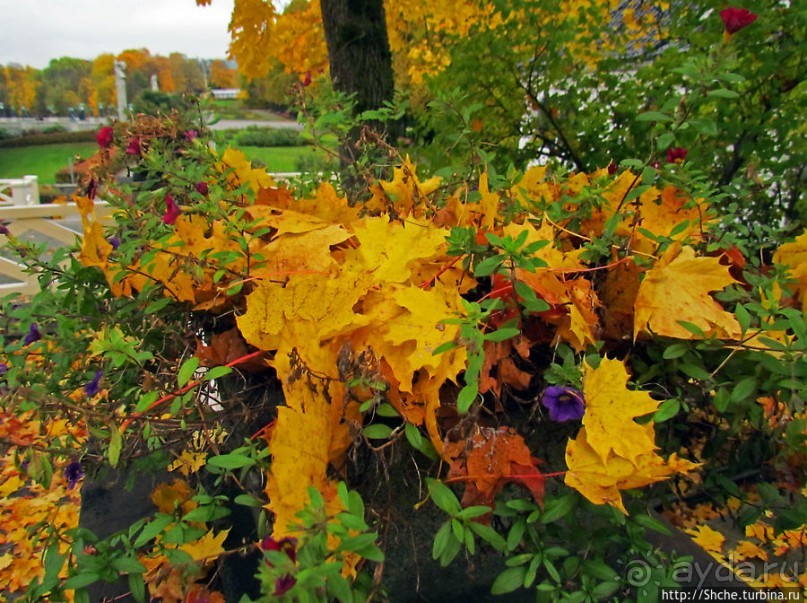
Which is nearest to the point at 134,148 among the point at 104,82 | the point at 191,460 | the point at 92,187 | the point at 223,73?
the point at 92,187

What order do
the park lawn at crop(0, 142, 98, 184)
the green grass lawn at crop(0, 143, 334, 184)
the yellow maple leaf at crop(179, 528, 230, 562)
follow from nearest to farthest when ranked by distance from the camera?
1. the yellow maple leaf at crop(179, 528, 230, 562)
2. the green grass lawn at crop(0, 143, 334, 184)
3. the park lawn at crop(0, 142, 98, 184)

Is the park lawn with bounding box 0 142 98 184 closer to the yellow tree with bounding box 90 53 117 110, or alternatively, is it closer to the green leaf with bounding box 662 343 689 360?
the yellow tree with bounding box 90 53 117 110

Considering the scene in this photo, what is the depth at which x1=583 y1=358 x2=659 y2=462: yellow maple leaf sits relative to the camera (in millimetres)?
819

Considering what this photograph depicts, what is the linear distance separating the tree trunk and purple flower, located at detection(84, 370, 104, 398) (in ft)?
10.2

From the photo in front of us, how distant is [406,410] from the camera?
35.3 inches

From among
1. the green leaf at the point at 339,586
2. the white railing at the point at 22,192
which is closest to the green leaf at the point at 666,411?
the green leaf at the point at 339,586

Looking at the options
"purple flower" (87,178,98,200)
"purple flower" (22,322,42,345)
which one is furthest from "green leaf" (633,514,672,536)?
"purple flower" (87,178,98,200)

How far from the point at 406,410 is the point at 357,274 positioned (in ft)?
0.79

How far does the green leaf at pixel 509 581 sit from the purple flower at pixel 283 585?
0.38m

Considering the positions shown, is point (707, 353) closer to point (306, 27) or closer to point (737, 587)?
point (737, 587)

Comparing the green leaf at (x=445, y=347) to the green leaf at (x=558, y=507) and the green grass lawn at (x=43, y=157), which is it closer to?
the green leaf at (x=558, y=507)

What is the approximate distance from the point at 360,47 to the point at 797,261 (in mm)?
3561

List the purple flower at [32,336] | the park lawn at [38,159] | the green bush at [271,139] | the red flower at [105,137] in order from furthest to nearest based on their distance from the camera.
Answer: the green bush at [271,139] → the park lawn at [38,159] → the red flower at [105,137] → the purple flower at [32,336]

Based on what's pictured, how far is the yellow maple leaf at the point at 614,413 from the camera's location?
0.82 metres
